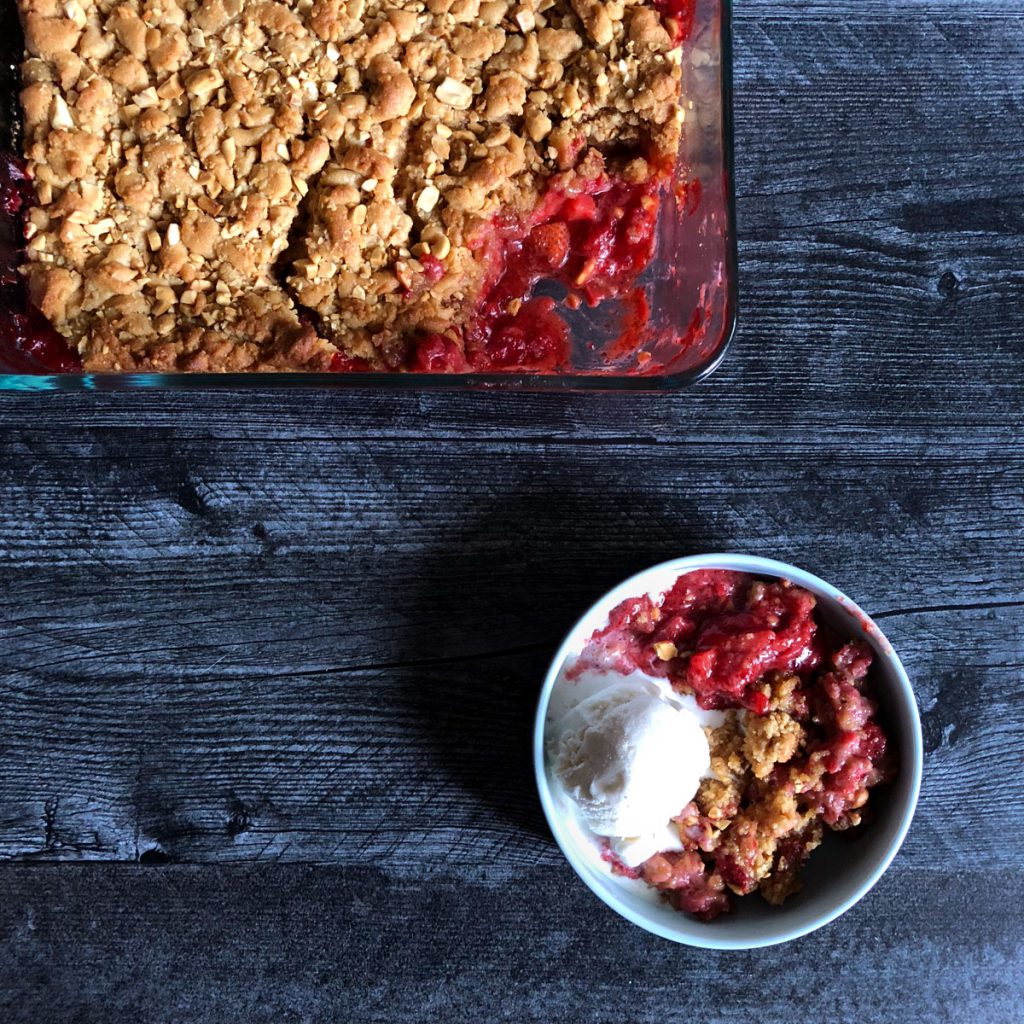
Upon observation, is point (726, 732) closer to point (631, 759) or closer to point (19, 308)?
point (631, 759)

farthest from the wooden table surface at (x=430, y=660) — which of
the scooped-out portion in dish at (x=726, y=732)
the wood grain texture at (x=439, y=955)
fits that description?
the scooped-out portion in dish at (x=726, y=732)

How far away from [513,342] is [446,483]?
0.77ft

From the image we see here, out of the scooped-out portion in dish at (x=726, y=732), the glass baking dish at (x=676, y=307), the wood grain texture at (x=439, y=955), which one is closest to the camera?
the glass baking dish at (x=676, y=307)

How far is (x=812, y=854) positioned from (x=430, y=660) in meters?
0.58

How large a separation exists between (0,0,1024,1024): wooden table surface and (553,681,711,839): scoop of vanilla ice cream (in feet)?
0.45

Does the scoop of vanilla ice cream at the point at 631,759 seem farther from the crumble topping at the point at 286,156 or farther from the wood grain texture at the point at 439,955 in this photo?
the crumble topping at the point at 286,156

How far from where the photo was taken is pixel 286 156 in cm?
111

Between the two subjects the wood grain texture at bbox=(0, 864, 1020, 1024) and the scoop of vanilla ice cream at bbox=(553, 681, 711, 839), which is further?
the wood grain texture at bbox=(0, 864, 1020, 1024)

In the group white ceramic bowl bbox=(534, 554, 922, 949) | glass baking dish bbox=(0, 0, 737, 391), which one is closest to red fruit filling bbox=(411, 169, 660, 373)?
glass baking dish bbox=(0, 0, 737, 391)

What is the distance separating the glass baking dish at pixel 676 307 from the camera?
3.35ft

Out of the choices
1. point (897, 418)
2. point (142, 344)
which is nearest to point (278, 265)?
point (142, 344)

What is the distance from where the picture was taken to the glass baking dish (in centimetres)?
102

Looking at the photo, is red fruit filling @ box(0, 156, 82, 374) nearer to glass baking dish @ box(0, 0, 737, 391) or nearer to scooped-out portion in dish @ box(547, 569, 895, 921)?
glass baking dish @ box(0, 0, 737, 391)

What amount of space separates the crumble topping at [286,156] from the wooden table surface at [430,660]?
18 cm
